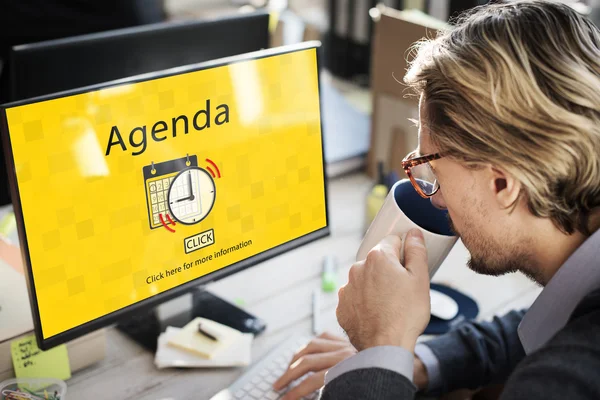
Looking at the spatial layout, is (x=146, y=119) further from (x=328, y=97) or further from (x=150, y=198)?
(x=328, y=97)

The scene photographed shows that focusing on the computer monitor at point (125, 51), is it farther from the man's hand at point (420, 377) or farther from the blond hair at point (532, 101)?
the man's hand at point (420, 377)

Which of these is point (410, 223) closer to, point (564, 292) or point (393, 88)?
point (564, 292)

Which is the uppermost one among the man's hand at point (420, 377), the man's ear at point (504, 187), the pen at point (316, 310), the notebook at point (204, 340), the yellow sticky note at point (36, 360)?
the man's ear at point (504, 187)

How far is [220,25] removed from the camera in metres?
1.43

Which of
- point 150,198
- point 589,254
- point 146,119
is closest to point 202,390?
point 150,198

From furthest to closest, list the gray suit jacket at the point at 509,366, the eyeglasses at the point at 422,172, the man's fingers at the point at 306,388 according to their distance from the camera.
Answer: the man's fingers at the point at 306,388
the eyeglasses at the point at 422,172
the gray suit jacket at the point at 509,366

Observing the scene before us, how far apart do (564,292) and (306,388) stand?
430 millimetres

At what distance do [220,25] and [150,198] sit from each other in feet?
1.61

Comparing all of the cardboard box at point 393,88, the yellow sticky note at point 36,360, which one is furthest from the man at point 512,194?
the cardboard box at point 393,88

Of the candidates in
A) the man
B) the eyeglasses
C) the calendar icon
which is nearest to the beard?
the man

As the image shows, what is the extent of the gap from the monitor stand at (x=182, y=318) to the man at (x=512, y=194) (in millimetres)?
320

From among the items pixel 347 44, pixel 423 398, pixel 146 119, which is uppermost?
pixel 146 119

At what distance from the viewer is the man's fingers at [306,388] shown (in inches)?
44.2

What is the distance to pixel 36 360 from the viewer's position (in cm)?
113
